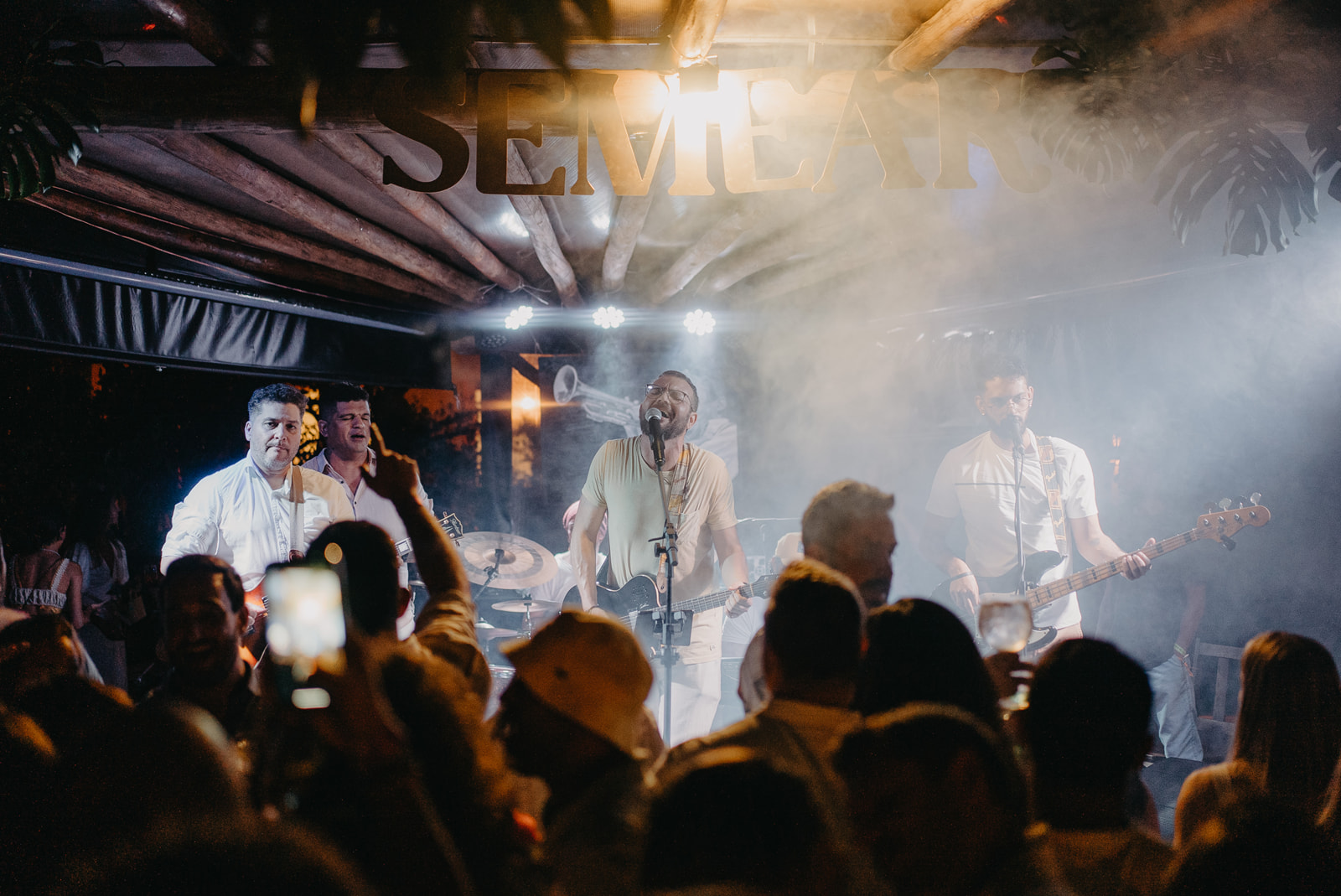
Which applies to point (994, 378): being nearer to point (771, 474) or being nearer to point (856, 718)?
point (771, 474)

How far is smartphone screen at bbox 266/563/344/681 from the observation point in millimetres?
1982

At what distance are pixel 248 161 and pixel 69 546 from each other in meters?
5.11

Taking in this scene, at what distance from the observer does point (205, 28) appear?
2945mm

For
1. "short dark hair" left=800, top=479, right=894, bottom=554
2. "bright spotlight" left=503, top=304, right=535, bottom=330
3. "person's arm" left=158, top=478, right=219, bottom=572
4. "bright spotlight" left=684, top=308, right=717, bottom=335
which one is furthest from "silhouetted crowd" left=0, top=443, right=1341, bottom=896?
"bright spotlight" left=684, top=308, right=717, bottom=335

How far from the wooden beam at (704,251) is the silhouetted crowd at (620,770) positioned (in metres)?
3.41

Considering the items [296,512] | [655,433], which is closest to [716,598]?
[655,433]

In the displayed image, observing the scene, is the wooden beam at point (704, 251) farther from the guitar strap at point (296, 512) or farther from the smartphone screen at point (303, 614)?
the smartphone screen at point (303, 614)

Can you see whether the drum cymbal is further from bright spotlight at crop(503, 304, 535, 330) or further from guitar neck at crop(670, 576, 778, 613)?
bright spotlight at crop(503, 304, 535, 330)

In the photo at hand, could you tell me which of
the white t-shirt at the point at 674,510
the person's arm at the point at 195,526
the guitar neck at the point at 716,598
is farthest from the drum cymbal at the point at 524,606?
the person's arm at the point at 195,526

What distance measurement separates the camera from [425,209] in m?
4.62

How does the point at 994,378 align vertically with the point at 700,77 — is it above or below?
below

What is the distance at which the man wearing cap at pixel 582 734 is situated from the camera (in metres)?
1.48

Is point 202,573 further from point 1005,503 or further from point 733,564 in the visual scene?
point 1005,503

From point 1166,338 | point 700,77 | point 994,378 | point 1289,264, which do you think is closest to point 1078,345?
point 1166,338
